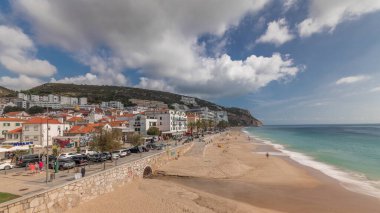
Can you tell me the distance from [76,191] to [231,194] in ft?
45.7

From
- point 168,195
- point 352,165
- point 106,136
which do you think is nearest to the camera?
point 168,195

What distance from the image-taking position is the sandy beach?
19656 millimetres

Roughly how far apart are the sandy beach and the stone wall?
2.31 feet

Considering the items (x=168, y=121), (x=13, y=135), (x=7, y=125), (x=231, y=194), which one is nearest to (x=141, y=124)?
(x=168, y=121)

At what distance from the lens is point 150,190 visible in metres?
23.6

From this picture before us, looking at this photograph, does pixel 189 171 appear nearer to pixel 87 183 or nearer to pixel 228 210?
pixel 228 210

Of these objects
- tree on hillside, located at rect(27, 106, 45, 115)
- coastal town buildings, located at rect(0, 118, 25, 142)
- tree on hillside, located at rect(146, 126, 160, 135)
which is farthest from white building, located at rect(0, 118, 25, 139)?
tree on hillside, located at rect(27, 106, 45, 115)

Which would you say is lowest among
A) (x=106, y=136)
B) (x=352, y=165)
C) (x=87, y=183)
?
(x=352, y=165)

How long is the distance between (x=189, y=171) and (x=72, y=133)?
3876 cm

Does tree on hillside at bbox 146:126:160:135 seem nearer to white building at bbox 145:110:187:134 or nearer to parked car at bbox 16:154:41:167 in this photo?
white building at bbox 145:110:187:134

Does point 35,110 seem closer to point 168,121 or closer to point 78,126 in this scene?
point 168,121

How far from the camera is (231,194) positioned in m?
23.8

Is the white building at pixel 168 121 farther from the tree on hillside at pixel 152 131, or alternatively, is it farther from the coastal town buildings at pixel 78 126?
the tree on hillside at pixel 152 131

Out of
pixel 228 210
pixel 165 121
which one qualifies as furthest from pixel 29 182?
pixel 165 121
